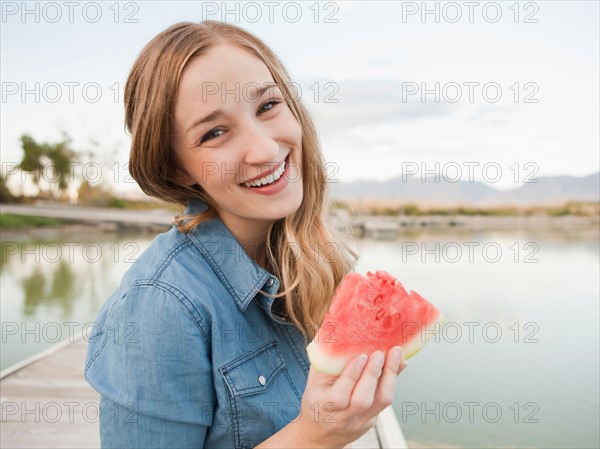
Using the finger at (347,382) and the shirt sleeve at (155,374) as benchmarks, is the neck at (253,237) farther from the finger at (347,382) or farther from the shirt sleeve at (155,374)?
the finger at (347,382)

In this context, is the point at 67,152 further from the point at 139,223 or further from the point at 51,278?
the point at 51,278

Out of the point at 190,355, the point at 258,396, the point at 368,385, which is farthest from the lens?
the point at 258,396

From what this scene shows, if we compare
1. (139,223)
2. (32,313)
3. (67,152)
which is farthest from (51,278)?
(67,152)

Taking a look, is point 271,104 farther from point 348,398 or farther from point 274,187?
point 348,398

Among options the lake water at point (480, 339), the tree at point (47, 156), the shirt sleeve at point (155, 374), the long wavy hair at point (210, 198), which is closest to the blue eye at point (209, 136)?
the long wavy hair at point (210, 198)

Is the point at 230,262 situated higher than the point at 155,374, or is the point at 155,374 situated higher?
the point at 230,262

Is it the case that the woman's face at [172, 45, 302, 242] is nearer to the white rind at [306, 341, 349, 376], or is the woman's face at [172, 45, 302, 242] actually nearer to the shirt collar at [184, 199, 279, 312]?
the shirt collar at [184, 199, 279, 312]

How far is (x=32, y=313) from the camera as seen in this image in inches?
417

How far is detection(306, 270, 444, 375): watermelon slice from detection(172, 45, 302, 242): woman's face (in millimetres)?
331

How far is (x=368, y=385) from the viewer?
1.17 metres

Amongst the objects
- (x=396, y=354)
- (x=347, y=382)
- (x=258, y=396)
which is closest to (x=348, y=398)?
(x=347, y=382)

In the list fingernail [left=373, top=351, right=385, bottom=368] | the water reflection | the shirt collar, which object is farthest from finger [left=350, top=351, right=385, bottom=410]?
the water reflection

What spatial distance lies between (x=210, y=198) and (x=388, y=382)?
830 mm

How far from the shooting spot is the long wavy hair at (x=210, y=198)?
1.48 m
